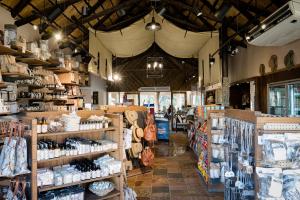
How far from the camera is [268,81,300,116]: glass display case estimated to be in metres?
5.96

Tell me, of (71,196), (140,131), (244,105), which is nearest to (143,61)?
(244,105)

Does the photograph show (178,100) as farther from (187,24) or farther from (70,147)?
(70,147)

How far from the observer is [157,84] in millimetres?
15430

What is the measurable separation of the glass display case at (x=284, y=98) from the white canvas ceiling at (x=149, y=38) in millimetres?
2882

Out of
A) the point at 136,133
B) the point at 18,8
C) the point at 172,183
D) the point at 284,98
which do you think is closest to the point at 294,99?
the point at 284,98

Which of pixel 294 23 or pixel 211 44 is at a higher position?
pixel 211 44

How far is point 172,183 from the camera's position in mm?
5047

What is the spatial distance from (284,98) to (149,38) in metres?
7.50

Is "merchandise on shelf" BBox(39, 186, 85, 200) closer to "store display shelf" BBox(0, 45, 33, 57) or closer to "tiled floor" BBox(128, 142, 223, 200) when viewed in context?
"tiled floor" BBox(128, 142, 223, 200)

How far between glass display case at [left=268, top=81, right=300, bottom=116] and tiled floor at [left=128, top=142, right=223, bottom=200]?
2.72 m

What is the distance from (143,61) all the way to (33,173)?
12.9 metres

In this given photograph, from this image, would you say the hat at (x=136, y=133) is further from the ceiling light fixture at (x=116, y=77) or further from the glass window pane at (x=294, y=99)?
the ceiling light fixture at (x=116, y=77)

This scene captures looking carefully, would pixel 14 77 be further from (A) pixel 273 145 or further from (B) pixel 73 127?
(A) pixel 273 145

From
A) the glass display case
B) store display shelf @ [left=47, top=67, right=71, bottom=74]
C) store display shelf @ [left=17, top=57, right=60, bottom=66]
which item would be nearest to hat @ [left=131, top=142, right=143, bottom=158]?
store display shelf @ [left=17, top=57, right=60, bottom=66]
